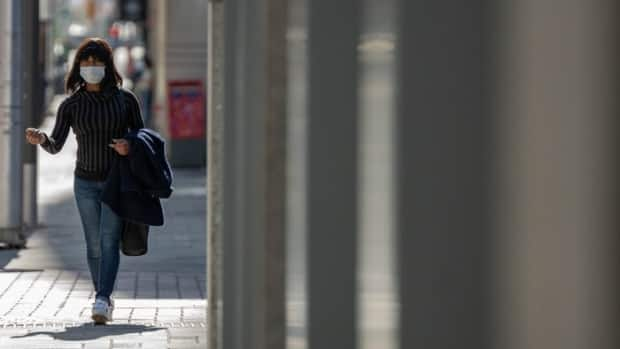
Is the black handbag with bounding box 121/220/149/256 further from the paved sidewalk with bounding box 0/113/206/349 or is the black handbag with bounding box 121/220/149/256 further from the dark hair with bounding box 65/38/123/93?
the dark hair with bounding box 65/38/123/93

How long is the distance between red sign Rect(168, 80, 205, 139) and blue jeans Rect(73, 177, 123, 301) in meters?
16.4

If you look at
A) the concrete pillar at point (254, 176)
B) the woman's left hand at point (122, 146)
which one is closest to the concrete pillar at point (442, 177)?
the concrete pillar at point (254, 176)

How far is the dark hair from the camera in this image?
9281mm

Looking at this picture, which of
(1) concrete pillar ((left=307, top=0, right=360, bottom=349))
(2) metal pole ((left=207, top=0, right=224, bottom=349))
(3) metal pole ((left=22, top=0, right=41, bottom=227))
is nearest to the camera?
(1) concrete pillar ((left=307, top=0, right=360, bottom=349))

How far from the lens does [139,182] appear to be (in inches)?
357

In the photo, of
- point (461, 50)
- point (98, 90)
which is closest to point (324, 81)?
point (461, 50)

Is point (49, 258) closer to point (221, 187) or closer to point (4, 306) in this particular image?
point (4, 306)

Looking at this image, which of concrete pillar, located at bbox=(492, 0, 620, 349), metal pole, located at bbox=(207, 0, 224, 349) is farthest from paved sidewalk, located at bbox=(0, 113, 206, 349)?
concrete pillar, located at bbox=(492, 0, 620, 349)

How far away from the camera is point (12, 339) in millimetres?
8359

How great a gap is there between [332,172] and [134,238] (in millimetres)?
6148

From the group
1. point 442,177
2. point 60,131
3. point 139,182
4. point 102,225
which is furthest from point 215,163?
point 442,177

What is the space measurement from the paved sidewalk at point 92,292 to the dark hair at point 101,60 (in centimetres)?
125

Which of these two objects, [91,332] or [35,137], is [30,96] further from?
[91,332]

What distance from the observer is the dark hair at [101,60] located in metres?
9.28
